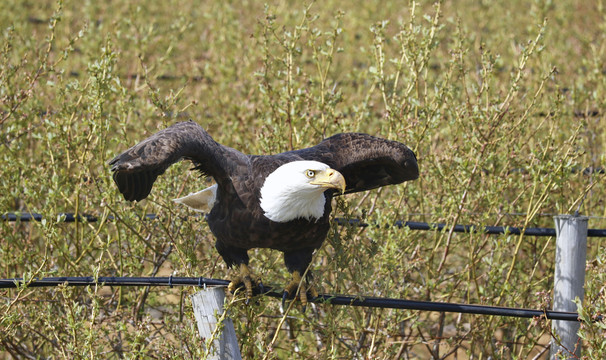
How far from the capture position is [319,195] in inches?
119

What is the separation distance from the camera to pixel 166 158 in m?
A: 2.74

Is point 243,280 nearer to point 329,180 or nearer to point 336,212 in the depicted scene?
point 329,180

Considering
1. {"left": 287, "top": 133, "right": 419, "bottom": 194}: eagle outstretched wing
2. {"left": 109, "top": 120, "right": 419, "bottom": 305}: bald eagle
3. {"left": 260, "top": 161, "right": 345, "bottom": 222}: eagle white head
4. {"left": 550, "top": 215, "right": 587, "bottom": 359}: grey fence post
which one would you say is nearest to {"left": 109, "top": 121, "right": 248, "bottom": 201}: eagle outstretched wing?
{"left": 109, "top": 120, "right": 419, "bottom": 305}: bald eagle

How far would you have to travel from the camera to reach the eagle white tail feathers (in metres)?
3.27

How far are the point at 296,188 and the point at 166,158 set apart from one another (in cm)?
51

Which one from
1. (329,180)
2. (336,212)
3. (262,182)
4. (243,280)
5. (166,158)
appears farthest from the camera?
(336,212)

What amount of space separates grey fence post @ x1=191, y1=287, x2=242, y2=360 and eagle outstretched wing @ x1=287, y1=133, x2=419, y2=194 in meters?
0.77

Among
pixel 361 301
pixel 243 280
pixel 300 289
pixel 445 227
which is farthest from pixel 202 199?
pixel 445 227

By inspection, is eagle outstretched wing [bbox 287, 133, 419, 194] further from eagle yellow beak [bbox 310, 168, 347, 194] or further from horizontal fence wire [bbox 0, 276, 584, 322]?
horizontal fence wire [bbox 0, 276, 584, 322]

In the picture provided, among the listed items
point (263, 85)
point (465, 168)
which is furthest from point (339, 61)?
point (465, 168)

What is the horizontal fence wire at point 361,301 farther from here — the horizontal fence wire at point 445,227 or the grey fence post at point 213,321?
the horizontal fence wire at point 445,227

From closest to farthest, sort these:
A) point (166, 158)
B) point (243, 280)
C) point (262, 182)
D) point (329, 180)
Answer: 1. point (166, 158)
2. point (329, 180)
3. point (262, 182)
4. point (243, 280)

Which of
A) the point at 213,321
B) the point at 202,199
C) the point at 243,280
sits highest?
the point at 202,199

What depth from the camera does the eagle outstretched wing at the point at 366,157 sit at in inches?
125
